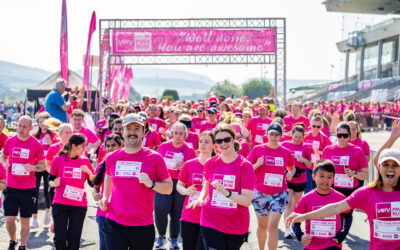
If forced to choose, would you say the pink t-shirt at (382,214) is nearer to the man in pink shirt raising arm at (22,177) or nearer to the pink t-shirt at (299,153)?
the pink t-shirt at (299,153)

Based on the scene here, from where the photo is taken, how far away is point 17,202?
7.41 metres

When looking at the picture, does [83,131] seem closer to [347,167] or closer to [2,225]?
[2,225]

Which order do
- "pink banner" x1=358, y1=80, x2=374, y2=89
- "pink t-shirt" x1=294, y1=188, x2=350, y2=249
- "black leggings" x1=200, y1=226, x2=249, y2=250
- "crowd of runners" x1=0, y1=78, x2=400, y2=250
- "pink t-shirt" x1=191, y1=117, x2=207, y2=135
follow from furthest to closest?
"pink banner" x1=358, y1=80, x2=374, y2=89
"pink t-shirt" x1=191, y1=117, x2=207, y2=135
"pink t-shirt" x1=294, y1=188, x2=350, y2=249
"black leggings" x1=200, y1=226, x2=249, y2=250
"crowd of runners" x1=0, y1=78, x2=400, y2=250

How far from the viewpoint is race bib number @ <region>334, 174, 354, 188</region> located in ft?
25.8

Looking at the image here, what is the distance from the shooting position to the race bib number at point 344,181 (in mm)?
7877

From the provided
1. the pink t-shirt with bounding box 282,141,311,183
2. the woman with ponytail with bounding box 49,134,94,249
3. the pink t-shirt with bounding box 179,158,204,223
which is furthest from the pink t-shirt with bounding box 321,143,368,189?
the woman with ponytail with bounding box 49,134,94,249

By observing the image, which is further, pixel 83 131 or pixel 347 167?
pixel 83 131

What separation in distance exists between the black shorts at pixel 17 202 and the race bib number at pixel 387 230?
4922 millimetres

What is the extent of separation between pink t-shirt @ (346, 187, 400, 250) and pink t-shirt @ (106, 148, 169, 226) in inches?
72.5

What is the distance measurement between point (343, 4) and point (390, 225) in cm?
4941

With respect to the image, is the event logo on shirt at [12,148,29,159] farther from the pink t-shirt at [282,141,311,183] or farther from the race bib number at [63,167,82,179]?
the pink t-shirt at [282,141,311,183]

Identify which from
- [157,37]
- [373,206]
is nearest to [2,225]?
[373,206]

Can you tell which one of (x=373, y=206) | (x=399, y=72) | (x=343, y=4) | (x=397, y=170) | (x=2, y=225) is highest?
(x=343, y=4)

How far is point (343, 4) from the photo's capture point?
50.6 meters
